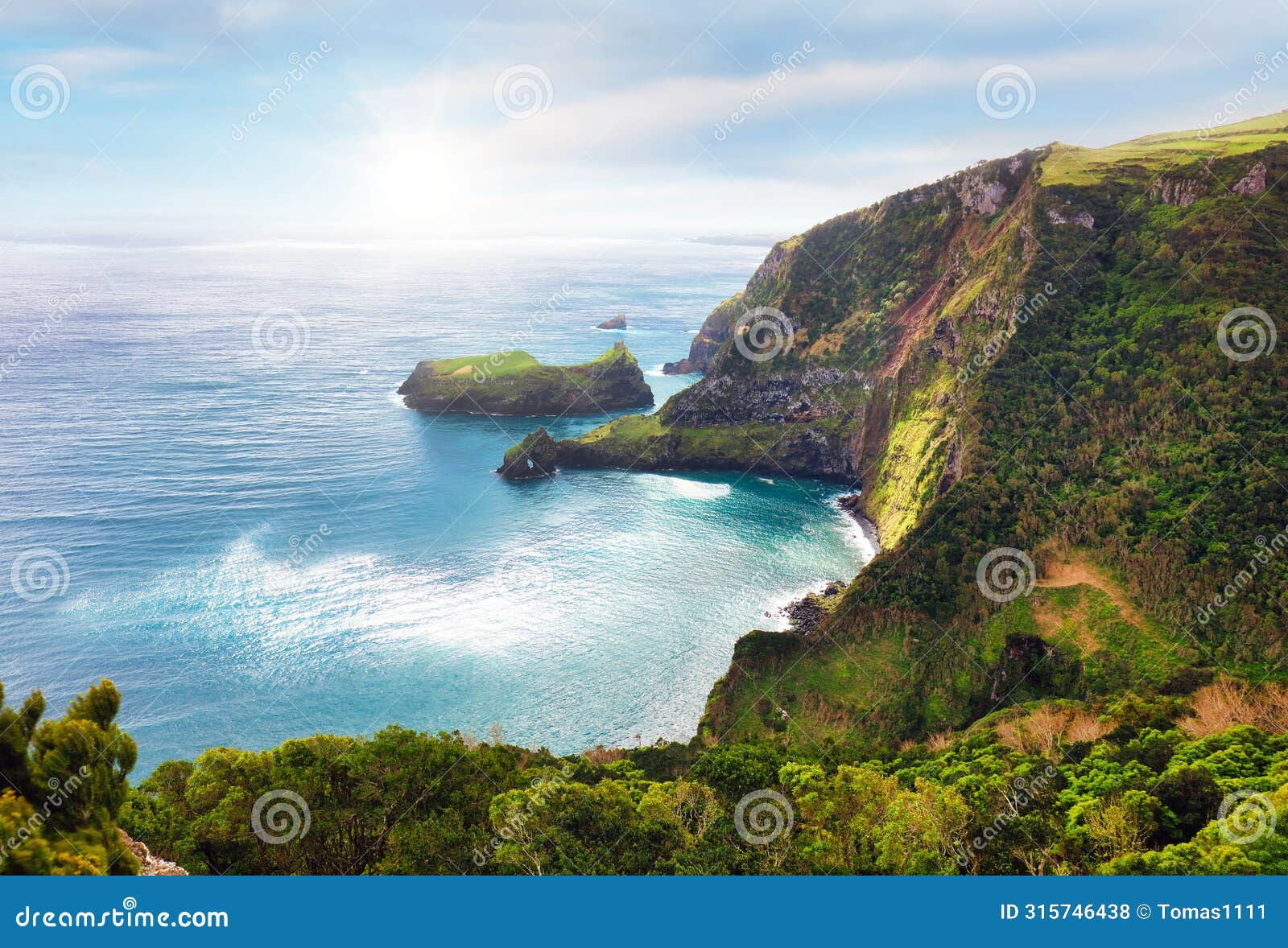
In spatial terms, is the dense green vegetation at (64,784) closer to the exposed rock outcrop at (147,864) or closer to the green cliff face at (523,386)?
the exposed rock outcrop at (147,864)

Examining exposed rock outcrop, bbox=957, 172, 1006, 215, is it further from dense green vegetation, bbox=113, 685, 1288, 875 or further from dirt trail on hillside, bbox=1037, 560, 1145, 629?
dense green vegetation, bbox=113, 685, 1288, 875

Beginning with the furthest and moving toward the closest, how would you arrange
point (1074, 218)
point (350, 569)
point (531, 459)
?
1. point (531, 459)
2. point (1074, 218)
3. point (350, 569)

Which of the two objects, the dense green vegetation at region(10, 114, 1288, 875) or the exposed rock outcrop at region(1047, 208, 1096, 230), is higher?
the exposed rock outcrop at region(1047, 208, 1096, 230)

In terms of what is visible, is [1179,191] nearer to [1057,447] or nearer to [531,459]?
[1057,447]

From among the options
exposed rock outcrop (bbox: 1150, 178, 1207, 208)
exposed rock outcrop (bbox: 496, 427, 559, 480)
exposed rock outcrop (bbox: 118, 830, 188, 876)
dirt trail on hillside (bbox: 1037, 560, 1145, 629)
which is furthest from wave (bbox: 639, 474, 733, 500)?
exposed rock outcrop (bbox: 118, 830, 188, 876)

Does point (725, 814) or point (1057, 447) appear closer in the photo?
point (725, 814)

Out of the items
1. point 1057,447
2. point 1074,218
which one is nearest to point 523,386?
point 1074,218

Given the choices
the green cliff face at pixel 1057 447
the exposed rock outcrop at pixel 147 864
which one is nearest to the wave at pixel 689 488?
the green cliff face at pixel 1057 447
